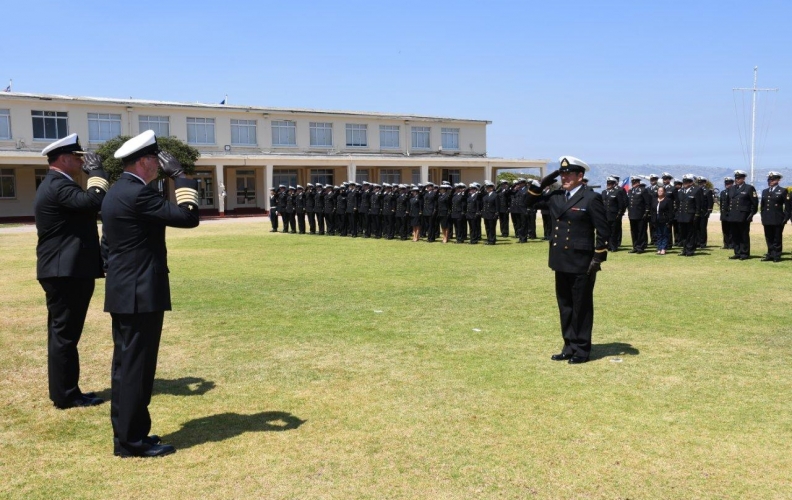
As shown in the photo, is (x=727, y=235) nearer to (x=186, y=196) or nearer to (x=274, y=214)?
(x=186, y=196)

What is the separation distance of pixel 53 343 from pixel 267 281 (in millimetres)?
7494

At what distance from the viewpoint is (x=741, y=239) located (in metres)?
16.1

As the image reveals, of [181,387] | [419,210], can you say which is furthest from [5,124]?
[181,387]

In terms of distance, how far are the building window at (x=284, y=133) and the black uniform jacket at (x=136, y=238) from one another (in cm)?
4587

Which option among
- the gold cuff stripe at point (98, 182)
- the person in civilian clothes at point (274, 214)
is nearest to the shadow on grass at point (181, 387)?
the gold cuff stripe at point (98, 182)

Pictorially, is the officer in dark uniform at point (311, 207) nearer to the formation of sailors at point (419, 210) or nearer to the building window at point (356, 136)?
the formation of sailors at point (419, 210)

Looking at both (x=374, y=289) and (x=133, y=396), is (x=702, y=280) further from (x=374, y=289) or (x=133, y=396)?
(x=133, y=396)

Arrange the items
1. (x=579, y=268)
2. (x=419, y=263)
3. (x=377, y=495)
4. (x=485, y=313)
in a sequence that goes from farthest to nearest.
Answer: (x=419, y=263) → (x=485, y=313) → (x=579, y=268) → (x=377, y=495)

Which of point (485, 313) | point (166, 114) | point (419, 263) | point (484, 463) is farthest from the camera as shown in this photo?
point (166, 114)

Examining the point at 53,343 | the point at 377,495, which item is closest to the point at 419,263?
the point at 53,343

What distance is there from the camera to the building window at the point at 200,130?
46.5 metres

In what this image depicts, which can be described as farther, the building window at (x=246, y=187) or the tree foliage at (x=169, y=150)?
the building window at (x=246, y=187)

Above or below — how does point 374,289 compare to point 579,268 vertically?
below

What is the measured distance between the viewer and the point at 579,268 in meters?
6.95
